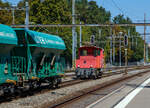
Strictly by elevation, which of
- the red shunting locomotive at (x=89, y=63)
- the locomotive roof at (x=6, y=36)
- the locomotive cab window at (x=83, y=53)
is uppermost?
the locomotive roof at (x=6, y=36)

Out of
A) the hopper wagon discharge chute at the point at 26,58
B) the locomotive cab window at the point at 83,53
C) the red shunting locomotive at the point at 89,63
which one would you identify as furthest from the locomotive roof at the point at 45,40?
the locomotive cab window at the point at 83,53

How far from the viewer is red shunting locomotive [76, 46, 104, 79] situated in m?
29.1

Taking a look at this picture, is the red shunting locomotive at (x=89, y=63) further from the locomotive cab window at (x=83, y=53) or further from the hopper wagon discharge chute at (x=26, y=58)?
the hopper wagon discharge chute at (x=26, y=58)

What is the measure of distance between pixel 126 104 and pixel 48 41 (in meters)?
7.37

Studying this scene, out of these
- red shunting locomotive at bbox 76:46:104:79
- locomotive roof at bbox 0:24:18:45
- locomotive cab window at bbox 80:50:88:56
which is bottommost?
red shunting locomotive at bbox 76:46:104:79

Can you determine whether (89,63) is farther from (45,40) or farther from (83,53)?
(45,40)

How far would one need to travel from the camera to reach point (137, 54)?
93.6 m

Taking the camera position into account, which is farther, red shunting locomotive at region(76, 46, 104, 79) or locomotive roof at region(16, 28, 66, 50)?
red shunting locomotive at region(76, 46, 104, 79)

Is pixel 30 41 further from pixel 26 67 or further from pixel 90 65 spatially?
pixel 90 65

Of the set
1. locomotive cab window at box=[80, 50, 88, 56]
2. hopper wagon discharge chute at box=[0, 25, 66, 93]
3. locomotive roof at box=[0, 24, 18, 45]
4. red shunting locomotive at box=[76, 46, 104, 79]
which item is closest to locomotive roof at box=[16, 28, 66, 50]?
hopper wagon discharge chute at box=[0, 25, 66, 93]

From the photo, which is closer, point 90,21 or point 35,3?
point 35,3

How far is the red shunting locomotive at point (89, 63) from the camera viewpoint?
2912 centimetres

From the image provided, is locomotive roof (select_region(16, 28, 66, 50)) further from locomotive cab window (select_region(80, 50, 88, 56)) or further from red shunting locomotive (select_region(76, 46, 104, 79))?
locomotive cab window (select_region(80, 50, 88, 56))

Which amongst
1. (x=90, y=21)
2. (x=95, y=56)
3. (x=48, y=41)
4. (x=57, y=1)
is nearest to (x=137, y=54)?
(x=90, y=21)
